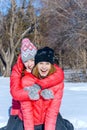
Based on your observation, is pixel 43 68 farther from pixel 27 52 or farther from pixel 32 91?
pixel 27 52

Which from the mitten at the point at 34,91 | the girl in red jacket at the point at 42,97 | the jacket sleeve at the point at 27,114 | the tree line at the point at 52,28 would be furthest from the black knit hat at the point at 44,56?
the tree line at the point at 52,28

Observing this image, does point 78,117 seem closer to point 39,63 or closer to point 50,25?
point 39,63

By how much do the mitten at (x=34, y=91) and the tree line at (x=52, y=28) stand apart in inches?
541

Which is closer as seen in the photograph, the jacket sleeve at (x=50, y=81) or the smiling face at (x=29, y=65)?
the jacket sleeve at (x=50, y=81)

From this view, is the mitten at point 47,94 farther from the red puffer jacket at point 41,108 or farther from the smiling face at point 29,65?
the smiling face at point 29,65

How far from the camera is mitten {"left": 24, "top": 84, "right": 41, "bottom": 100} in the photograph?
12.2 feet

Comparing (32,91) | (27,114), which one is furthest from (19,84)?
(27,114)

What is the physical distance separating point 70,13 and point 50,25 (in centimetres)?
351

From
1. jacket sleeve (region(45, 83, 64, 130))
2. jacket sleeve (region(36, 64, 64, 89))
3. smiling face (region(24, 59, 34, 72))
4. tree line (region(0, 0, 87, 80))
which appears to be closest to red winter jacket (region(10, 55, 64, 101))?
jacket sleeve (region(36, 64, 64, 89))

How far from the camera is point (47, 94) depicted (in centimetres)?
376

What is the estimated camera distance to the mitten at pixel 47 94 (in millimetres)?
3766

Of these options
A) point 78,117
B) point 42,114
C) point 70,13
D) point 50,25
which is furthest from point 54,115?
point 50,25

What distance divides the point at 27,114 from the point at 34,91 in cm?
25

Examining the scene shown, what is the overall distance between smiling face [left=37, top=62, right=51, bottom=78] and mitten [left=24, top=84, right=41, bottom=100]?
0.13 metres
